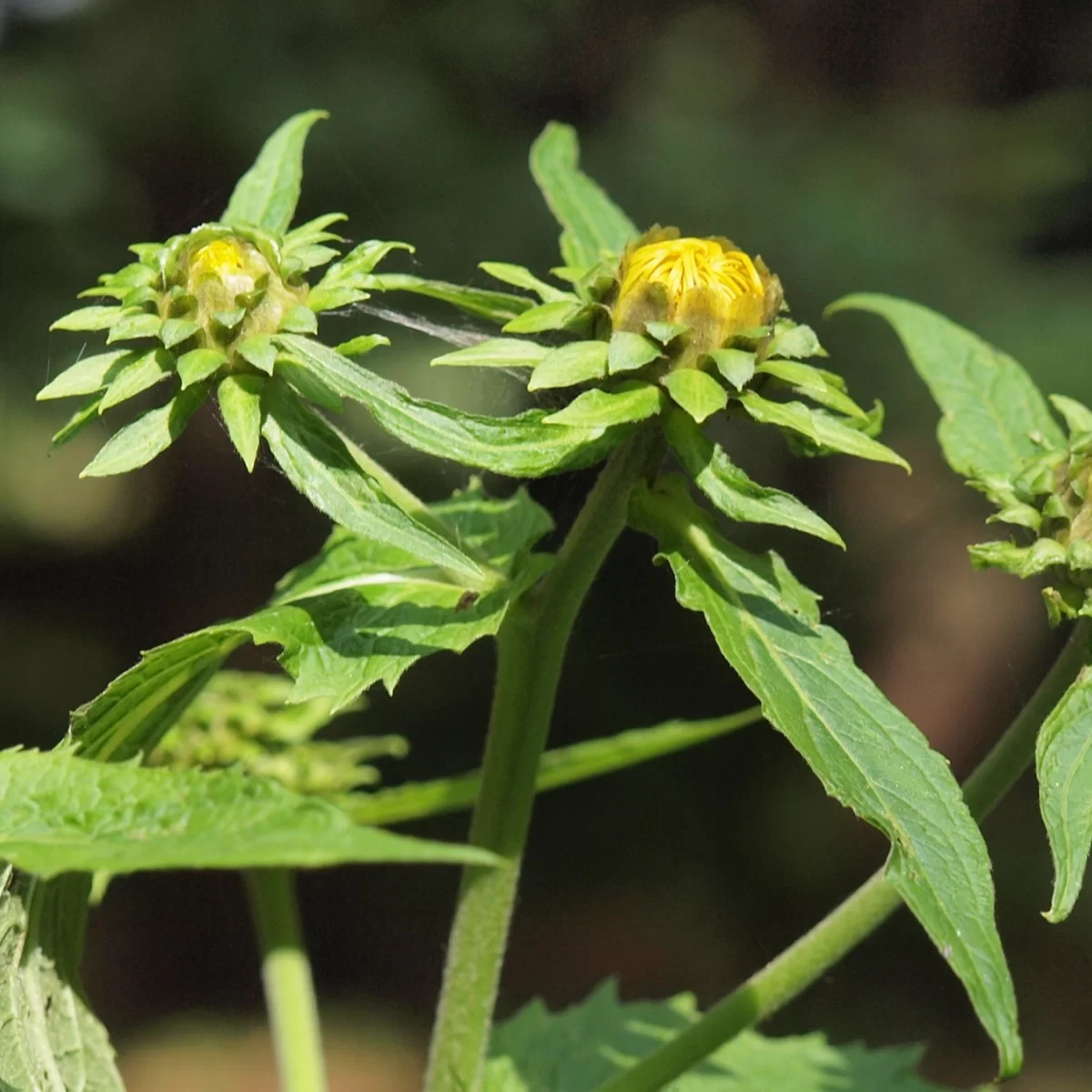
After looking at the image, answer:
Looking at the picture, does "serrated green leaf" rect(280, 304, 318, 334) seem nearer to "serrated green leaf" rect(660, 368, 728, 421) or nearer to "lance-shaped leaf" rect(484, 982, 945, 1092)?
"serrated green leaf" rect(660, 368, 728, 421)

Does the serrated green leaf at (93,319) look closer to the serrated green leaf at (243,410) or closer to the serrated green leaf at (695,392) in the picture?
the serrated green leaf at (243,410)

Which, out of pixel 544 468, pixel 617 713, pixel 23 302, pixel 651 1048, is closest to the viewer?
pixel 544 468

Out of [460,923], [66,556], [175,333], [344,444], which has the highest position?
[66,556]

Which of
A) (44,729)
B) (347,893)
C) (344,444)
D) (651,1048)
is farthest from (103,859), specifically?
(347,893)

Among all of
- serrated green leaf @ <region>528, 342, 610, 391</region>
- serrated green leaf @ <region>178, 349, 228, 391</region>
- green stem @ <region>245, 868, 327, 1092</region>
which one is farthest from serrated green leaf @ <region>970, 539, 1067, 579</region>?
green stem @ <region>245, 868, 327, 1092</region>

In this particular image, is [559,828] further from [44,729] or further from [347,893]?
[44,729]

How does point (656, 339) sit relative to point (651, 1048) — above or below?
above

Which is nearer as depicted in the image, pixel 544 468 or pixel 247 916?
pixel 544 468
